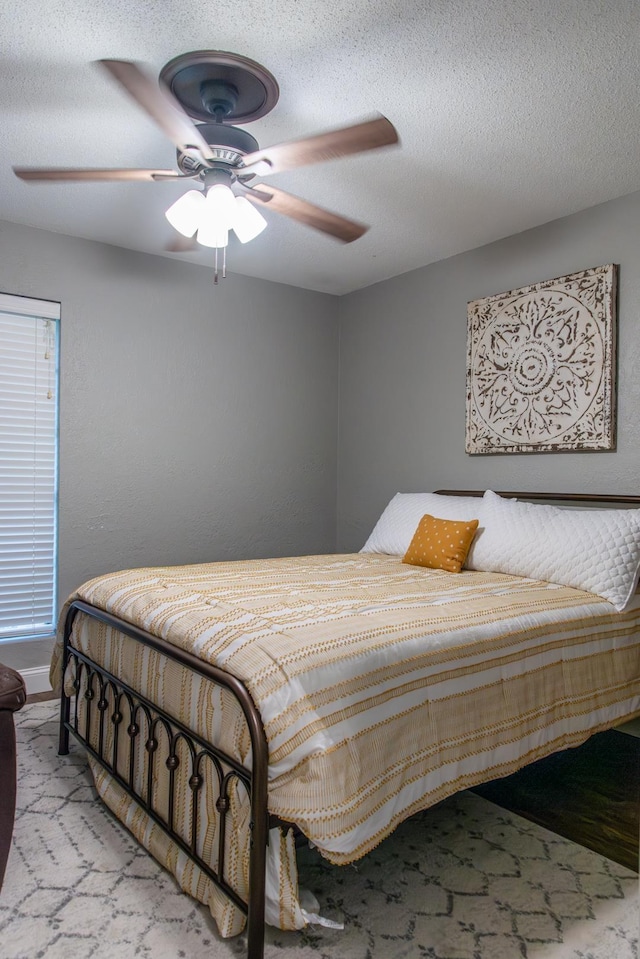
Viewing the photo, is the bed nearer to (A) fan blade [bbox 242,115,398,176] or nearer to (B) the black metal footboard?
(B) the black metal footboard

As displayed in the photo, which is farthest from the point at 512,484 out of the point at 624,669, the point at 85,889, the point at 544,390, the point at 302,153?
the point at 85,889

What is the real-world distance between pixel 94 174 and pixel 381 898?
2411 mm

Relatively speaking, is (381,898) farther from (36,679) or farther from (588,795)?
(36,679)

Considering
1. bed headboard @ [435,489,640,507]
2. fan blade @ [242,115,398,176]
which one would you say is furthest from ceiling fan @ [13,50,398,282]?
bed headboard @ [435,489,640,507]

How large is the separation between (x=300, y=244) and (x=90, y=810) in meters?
2.97

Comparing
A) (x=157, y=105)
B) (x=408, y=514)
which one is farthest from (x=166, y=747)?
(x=408, y=514)

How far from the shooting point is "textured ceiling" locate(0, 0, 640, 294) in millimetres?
1873

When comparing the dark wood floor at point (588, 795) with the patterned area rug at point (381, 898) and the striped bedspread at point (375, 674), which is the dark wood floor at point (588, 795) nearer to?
the patterned area rug at point (381, 898)

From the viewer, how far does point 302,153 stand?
2.02 metres

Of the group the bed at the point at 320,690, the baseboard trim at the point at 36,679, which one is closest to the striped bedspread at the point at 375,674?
the bed at the point at 320,690

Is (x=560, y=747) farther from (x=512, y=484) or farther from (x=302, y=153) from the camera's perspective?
(x=302, y=153)

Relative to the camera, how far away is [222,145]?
212 centimetres

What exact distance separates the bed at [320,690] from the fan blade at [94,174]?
1.44 meters

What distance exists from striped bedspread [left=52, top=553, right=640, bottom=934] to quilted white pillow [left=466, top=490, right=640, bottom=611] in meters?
0.10
